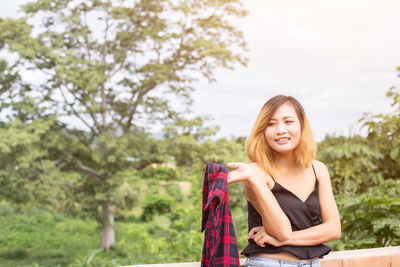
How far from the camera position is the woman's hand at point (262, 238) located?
1.49 m

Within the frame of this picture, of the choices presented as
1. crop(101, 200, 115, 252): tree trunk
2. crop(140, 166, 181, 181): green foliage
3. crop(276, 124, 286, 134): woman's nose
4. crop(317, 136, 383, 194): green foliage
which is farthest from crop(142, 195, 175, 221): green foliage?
crop(276, 124, 286, 134): woman's nose

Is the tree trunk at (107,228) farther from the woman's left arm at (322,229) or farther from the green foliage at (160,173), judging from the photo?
the woman's left arm at (322,229)

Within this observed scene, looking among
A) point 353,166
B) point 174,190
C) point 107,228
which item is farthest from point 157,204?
point 353,166

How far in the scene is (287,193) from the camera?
1.56 meters

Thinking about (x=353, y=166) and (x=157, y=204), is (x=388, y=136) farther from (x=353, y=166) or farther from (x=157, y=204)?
(x=157, y=204)

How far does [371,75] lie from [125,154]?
5.71 metres

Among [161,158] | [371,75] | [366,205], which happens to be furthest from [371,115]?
[161,158]

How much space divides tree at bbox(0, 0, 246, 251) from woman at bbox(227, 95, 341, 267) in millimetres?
8558

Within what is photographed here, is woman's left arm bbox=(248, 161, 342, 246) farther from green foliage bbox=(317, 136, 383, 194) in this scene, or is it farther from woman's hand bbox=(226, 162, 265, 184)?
green foliage bbox=(317, 136, 383, 194)

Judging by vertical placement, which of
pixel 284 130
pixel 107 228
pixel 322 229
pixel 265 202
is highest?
pixel 284 130

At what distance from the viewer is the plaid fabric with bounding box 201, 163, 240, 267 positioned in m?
1.41

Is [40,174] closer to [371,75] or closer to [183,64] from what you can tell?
[183,64]

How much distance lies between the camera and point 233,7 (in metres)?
12.0

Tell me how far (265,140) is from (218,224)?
15.8 inches
